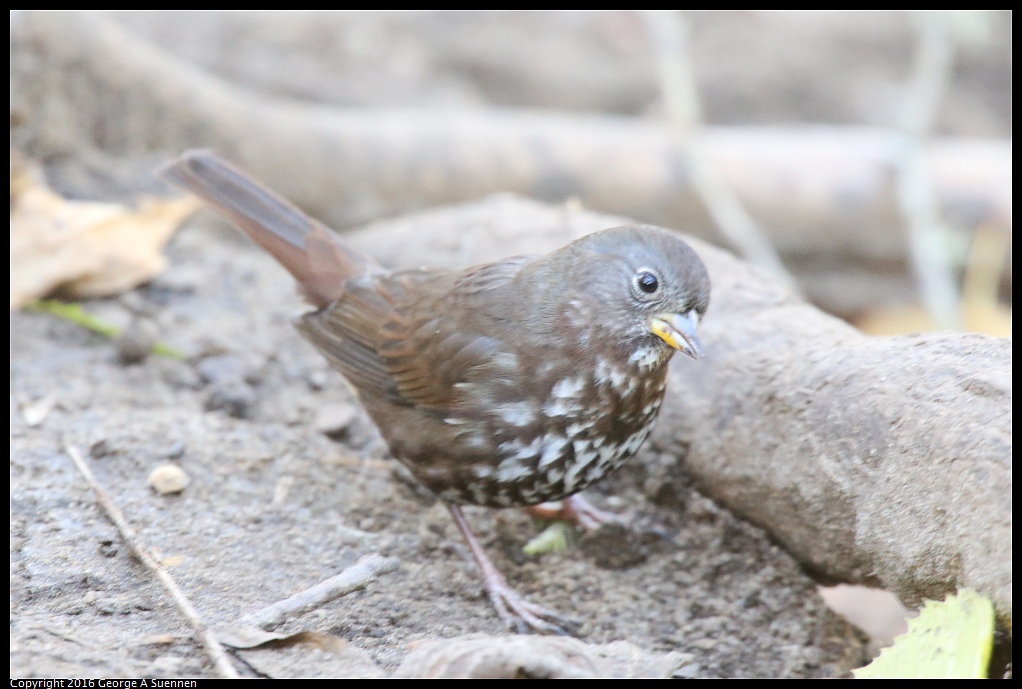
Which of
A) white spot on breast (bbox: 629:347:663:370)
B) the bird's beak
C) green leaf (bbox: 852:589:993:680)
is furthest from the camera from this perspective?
white spot on breast (bbox: 629:347:663:370)

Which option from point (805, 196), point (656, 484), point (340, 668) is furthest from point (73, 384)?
point (805, 196)

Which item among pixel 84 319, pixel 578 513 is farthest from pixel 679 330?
pixel 84 319

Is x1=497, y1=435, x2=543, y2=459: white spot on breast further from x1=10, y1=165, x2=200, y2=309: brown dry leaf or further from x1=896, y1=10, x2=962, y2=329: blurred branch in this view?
x1=896, y1=10, x2=962, y2=329: blurred branch

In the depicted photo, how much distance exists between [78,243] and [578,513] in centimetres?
258

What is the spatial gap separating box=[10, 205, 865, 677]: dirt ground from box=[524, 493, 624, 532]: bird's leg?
65 millimetres

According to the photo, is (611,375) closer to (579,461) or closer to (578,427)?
(578,427)

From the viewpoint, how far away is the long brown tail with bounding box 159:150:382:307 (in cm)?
409

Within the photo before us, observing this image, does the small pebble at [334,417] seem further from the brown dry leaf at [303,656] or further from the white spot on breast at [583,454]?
the brown dry leaf at [303,656]

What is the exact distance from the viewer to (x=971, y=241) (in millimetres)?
6738

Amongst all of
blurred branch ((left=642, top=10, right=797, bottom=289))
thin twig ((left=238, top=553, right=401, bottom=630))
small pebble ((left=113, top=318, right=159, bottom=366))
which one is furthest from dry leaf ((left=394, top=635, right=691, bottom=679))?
blurred branch ((left=642, top=10, right=797, bottom=289))

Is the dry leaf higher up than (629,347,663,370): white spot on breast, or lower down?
lower down

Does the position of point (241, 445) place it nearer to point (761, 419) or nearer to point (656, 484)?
point (656, 484)

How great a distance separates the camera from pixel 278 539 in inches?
128

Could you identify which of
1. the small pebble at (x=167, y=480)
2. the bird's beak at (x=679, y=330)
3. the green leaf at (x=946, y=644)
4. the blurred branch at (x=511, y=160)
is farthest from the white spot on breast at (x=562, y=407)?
the blurred branch at (x=511, y=160)
